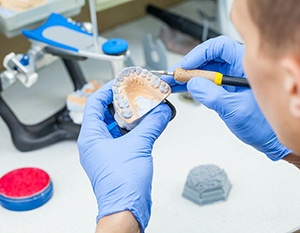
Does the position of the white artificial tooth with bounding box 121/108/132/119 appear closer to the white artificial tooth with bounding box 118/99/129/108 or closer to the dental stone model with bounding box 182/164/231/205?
the white artificial tooth with bounding box 118/99/129/108

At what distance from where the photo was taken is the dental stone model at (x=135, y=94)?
0.83 metres

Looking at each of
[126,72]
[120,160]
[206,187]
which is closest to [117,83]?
[126,72]

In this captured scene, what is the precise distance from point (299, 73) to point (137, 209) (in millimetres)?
310

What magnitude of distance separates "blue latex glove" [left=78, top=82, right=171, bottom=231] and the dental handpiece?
52 millimetres

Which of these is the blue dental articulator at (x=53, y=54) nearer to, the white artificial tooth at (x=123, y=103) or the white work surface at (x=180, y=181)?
the white work surface at (x=180, y=181)

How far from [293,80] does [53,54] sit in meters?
0.70

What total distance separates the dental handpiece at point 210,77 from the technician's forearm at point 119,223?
22 centimetres

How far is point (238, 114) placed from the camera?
31.9 inches

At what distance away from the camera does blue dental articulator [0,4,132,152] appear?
1109 mm

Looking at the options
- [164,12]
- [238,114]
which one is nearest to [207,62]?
[238,114]

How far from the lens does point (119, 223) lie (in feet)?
2.36

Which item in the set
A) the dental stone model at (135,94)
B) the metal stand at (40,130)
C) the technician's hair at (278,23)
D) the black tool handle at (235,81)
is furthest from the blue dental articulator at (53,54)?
the technician's hair at (278,23)

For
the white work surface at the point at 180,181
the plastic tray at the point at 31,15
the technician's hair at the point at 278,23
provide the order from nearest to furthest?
the technician's hair at the point at 278,23 < the white work surface at the point at 180,181 < the plastic tray at the point at 31,15

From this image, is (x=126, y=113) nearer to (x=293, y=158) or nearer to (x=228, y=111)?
(x=228, y=111)
